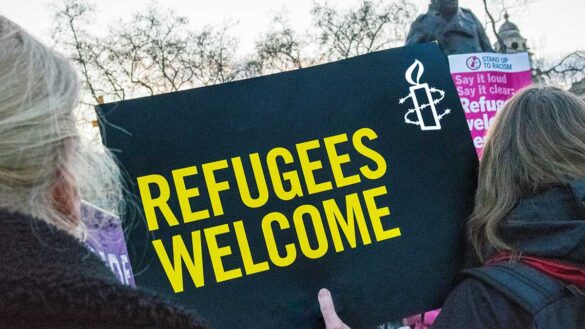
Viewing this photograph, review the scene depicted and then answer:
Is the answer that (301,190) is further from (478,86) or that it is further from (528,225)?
(478,86)

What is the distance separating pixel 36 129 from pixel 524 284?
4.13 feet

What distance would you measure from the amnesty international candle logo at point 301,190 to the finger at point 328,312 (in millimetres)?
26

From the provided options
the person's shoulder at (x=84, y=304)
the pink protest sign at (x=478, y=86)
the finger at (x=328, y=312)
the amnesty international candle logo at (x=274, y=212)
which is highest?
the pink protest sign at (x=478, y=86)

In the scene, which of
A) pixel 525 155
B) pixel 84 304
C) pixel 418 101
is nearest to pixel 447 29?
pixel 418 101

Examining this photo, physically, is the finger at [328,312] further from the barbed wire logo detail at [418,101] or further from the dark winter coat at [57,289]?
the dark winter coat at [57,289]

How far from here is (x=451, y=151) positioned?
2104 mm

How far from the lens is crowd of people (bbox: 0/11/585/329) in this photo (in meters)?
0.91

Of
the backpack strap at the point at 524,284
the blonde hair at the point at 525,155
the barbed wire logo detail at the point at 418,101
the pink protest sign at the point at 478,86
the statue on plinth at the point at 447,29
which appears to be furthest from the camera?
the statue on plinth at the point at 447,29

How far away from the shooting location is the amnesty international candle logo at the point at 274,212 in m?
1.90

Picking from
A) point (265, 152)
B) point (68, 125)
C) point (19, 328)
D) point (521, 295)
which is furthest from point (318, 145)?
point (19, 328)

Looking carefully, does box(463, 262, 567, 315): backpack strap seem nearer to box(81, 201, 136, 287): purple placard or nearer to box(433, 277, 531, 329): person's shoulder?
box(433, 277, 531, 329): person's shoulder

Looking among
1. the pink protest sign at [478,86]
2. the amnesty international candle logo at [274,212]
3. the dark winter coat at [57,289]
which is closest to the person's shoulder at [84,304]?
the dark winter coat at [57,289]

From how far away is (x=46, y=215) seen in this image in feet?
3.40

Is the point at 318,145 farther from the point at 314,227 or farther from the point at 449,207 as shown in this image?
the point at 449,207
